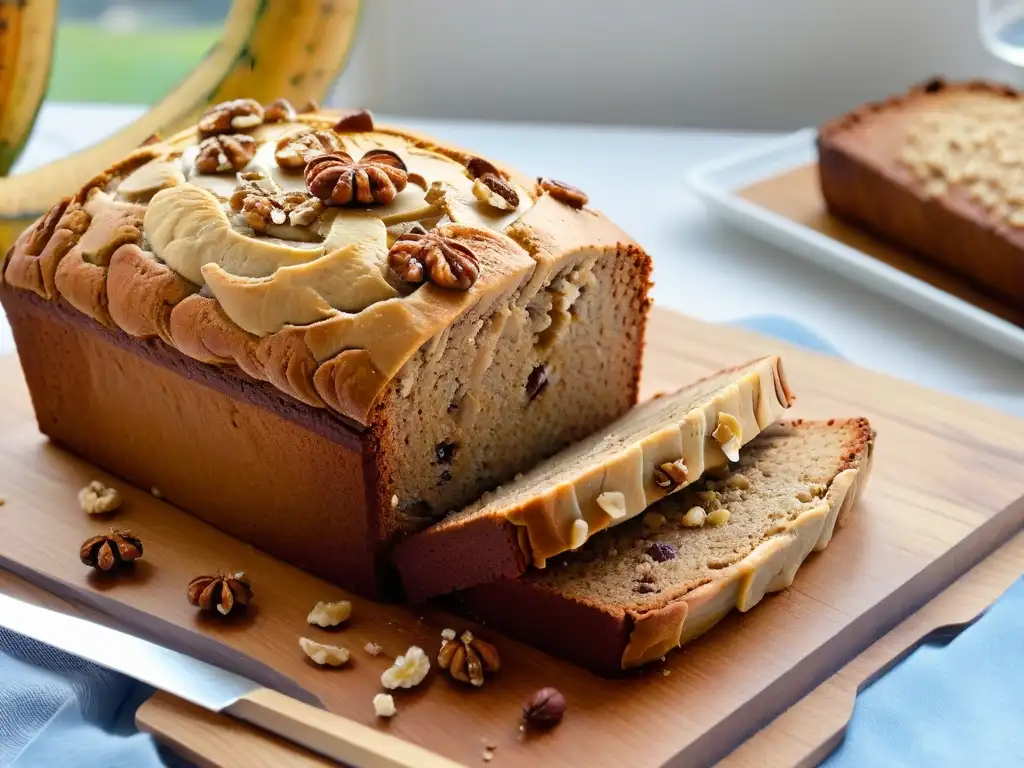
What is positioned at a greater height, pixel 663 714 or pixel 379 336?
pixel 379 336

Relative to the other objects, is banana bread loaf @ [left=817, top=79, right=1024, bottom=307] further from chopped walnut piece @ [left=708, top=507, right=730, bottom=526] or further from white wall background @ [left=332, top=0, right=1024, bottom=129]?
chopped walnut piece @ [left=708, top=507, right=730, bottom=526]

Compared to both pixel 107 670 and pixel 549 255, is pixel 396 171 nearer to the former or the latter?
pixel 549 255

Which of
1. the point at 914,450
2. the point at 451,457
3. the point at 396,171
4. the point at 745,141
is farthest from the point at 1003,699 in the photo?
the point at 745,141

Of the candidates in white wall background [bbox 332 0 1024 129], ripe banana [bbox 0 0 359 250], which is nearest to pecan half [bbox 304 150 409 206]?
ripe banana [bbox 0 0 359 250]

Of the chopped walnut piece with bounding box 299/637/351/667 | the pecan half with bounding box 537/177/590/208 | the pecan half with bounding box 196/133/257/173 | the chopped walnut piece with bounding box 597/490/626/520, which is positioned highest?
the pecan half with bounding box 537/177/590/208

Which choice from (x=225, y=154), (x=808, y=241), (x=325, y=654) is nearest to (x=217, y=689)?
(x=325, y=654)

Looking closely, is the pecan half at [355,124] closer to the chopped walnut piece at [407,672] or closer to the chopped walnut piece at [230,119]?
the chopped walnut piece at [230,119]
